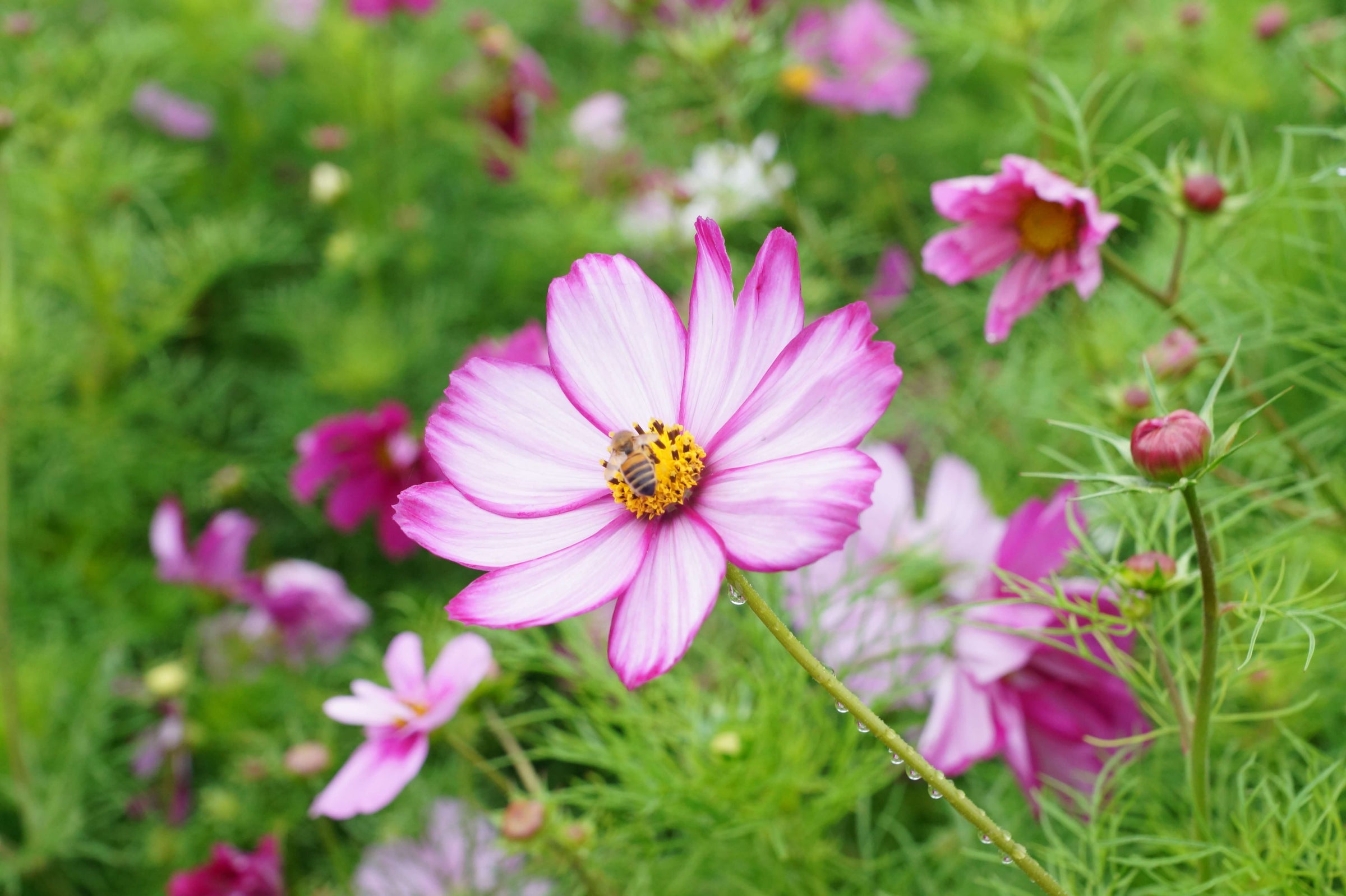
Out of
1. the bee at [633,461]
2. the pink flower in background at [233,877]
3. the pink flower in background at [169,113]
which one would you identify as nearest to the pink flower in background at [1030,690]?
the bee at [633,461]

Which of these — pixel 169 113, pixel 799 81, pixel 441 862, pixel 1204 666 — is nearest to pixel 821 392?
pixel 1204 666

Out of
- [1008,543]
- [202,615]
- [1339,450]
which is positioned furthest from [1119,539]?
[202,615]

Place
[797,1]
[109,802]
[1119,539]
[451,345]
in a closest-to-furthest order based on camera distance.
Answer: [1119,539]
[109,802]
[451,345]
[797,1]

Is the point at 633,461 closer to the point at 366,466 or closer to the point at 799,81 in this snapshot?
the point at 366,466

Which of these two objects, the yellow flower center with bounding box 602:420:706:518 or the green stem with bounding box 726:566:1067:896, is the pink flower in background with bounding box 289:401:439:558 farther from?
the green stem with bounding box 726:566:1067:896

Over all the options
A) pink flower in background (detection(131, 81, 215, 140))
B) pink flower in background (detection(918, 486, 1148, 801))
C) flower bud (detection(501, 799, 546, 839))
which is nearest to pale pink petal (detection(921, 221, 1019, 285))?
pink flower in background (detection(918, 486, 1148, 801))

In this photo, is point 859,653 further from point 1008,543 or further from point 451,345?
point 451,345

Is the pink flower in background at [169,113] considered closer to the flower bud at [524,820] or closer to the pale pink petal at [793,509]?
the flower bud at [524,820]
